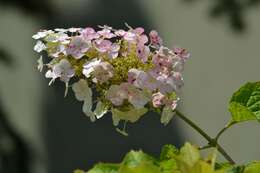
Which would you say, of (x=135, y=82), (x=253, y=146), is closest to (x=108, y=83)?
(x=135, y=82)

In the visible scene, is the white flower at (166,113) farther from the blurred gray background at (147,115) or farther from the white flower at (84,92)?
the blurred gray background at (147,115)

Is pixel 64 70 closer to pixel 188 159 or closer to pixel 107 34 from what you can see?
pixel 107 34

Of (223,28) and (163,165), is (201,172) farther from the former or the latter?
(223,28)

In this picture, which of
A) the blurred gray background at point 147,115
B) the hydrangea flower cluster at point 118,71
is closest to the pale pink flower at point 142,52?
the hydrangea flower cluster at point 118,71

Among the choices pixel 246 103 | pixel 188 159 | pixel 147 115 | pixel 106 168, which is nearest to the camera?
pixel 188 159

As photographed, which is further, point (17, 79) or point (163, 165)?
point (17, 79)

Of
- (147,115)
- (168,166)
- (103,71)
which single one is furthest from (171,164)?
(147,115)

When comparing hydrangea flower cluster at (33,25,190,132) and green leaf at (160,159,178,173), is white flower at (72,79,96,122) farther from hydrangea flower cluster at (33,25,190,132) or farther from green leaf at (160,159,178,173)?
green leaf at (160,159,178,173)
